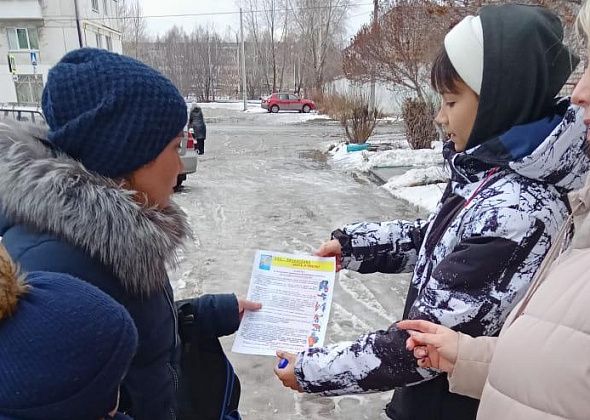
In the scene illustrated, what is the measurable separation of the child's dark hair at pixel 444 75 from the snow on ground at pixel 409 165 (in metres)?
4.50

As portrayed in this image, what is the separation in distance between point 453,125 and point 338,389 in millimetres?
770

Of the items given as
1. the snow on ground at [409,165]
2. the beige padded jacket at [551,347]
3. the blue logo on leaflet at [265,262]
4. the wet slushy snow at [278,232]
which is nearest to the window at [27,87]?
the wet slushy snow at [278,232]

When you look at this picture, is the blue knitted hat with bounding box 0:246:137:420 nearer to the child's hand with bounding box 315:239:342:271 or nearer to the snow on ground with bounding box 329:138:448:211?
the child's hand with bounding box 315:239:342:271

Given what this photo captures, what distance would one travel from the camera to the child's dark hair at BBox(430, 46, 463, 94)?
132 centimetres

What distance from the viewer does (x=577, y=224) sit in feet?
3.59

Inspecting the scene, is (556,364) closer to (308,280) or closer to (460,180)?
(460,180)

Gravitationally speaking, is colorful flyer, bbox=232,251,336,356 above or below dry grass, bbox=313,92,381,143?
above

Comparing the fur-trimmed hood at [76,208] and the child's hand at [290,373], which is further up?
the fur-trimmed hood at [76,208]

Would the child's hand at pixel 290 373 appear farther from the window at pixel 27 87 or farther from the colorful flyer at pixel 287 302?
the window at pixel 27 87

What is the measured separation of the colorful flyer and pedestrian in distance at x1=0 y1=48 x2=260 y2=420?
1.35ft

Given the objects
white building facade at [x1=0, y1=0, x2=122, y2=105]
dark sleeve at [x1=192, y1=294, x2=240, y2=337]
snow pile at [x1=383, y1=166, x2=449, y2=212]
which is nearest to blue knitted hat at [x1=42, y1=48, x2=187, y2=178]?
dark sleeve at [x1=192, y1=294, x2=240, y2=337]

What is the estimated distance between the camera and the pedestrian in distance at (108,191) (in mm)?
1133

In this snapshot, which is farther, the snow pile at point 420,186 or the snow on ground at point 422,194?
the snow pile at point 420,186

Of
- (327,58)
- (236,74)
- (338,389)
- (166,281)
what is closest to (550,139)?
(338,389)
